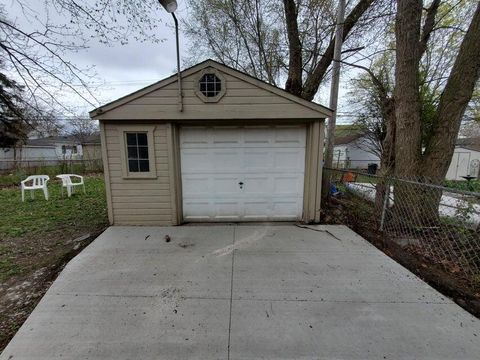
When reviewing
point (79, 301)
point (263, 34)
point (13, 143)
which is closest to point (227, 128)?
point (79, 301)

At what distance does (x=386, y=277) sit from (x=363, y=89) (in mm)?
13707

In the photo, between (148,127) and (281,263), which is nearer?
(281,263)

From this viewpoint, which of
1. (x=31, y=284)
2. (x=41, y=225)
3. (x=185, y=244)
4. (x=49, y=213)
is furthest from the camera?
(x=49, y=213)

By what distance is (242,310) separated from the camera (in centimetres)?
236

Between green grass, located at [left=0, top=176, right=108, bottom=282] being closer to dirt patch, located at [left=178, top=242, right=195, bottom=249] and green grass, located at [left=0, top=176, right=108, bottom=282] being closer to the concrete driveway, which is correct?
the concrete driveway

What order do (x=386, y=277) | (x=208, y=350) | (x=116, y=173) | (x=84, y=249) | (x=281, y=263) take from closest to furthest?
(x=208, y=350)
(x=386, y=277)
(x=281, y=263)
(x=84, y=249)
(x=116, y=173)

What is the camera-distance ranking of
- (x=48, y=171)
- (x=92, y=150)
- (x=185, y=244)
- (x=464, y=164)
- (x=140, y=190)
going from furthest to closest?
(x=92, y=150) < (x=464, y=164) < (x=48, y=171) < (x=140, y=190) < (x=185, y=244)

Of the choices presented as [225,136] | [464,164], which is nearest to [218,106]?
[225,136]

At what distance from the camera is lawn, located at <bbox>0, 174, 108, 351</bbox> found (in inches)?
102

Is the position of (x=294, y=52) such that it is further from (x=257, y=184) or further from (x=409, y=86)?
(x=257, y=184)

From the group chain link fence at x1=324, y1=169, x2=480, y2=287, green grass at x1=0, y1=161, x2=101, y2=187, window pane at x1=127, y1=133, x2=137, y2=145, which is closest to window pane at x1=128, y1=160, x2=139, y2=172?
window pane at x1=127, y1=133, x2=137, y2=145

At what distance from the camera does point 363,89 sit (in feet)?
45.2

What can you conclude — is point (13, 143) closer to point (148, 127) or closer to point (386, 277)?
point (148, 127)

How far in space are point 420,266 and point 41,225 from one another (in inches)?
281
